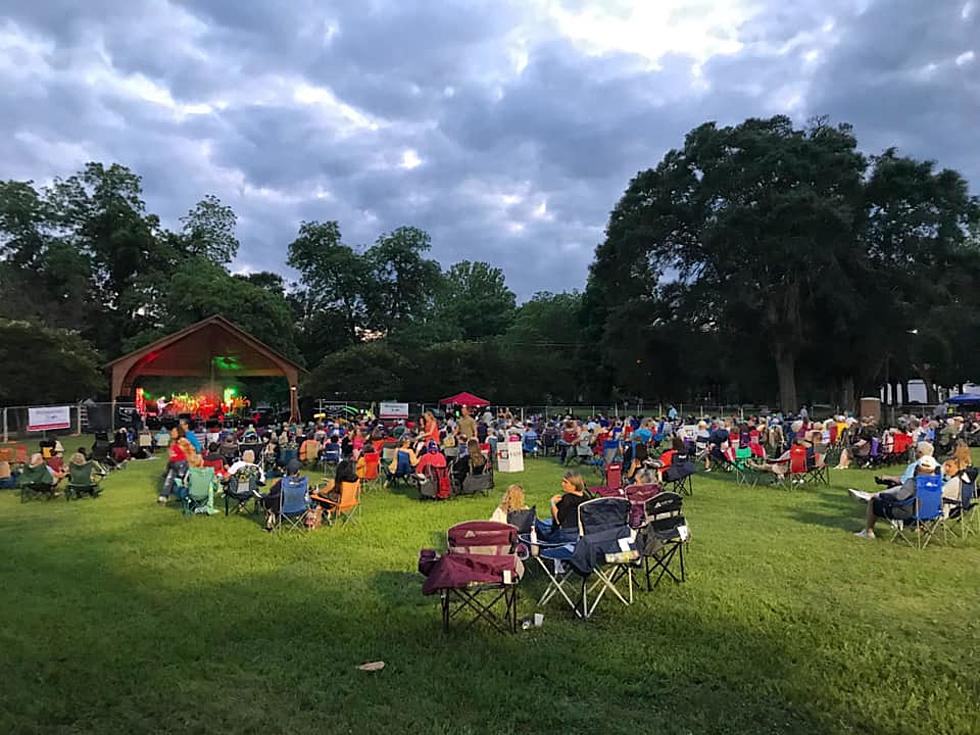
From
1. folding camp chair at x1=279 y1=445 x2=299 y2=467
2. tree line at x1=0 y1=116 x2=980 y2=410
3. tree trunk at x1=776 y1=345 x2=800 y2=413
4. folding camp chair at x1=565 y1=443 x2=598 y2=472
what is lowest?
folding camp chair at x1=565 y1=443 x2=598 y2=472

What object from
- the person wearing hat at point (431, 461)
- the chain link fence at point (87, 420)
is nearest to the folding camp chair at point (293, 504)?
the person wearing hat at point (431, 461)

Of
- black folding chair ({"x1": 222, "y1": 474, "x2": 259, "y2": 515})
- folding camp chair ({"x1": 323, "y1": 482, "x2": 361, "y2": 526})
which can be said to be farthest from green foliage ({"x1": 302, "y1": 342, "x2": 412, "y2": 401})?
folding camp chair ({"x1": 323, "y1": 482, "x2": 361, "y2": 526})

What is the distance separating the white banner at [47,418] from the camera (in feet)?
75.2

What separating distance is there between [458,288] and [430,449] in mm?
70434

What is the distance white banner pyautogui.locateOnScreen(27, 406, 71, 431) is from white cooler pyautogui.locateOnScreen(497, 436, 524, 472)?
17208 mm

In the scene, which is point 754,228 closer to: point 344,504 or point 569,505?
point 344,504

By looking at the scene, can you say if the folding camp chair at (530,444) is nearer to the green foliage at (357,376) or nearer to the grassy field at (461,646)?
the grassy field at (461,646)

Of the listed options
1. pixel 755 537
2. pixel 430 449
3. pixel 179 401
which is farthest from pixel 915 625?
pixel 179 401

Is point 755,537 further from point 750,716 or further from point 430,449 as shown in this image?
point 430,449

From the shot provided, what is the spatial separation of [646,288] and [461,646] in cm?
3719

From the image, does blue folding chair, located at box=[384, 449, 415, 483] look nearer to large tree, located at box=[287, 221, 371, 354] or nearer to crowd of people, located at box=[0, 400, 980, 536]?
crowd of people, located at box=[0, 400, 980, 536]

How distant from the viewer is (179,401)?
33312 mm

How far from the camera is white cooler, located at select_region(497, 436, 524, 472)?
15.1 m

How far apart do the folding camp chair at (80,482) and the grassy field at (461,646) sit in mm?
4014
